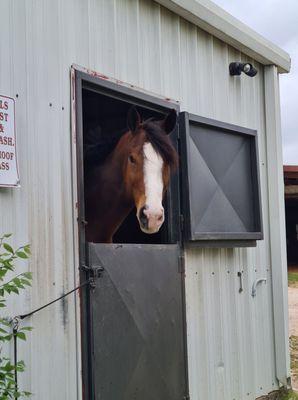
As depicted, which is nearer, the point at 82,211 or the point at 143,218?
the point at 82,211

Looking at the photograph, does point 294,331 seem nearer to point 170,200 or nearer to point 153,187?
point 170,200

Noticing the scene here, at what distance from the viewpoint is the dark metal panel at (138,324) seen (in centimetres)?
339

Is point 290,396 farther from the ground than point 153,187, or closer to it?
closer to it

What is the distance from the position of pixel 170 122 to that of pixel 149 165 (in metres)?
0.44

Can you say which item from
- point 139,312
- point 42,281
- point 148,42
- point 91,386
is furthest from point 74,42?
point 91,386

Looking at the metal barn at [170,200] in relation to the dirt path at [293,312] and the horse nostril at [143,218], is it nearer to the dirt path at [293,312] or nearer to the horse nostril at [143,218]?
the horse nostril at [143,218]

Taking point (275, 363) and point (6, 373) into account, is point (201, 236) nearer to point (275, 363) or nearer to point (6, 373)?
point (275, 363)

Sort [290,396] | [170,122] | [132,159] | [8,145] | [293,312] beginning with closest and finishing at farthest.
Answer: [8,145], [132,159], [170,122], [290,396], [293,312]

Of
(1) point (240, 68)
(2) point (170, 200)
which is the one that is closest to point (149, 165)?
(2) point (170, 200)

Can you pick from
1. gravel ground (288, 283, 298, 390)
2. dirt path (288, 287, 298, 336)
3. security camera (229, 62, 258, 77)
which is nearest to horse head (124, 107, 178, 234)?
security camera (229, 62, 258, 77)

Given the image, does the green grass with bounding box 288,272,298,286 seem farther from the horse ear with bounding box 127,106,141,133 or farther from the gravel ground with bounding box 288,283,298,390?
the horse ear with bounding box 127,106,141,133

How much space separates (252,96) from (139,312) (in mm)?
2427

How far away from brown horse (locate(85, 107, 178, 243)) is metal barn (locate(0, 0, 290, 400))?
0.78 feet

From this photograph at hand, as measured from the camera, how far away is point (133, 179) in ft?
12.3
